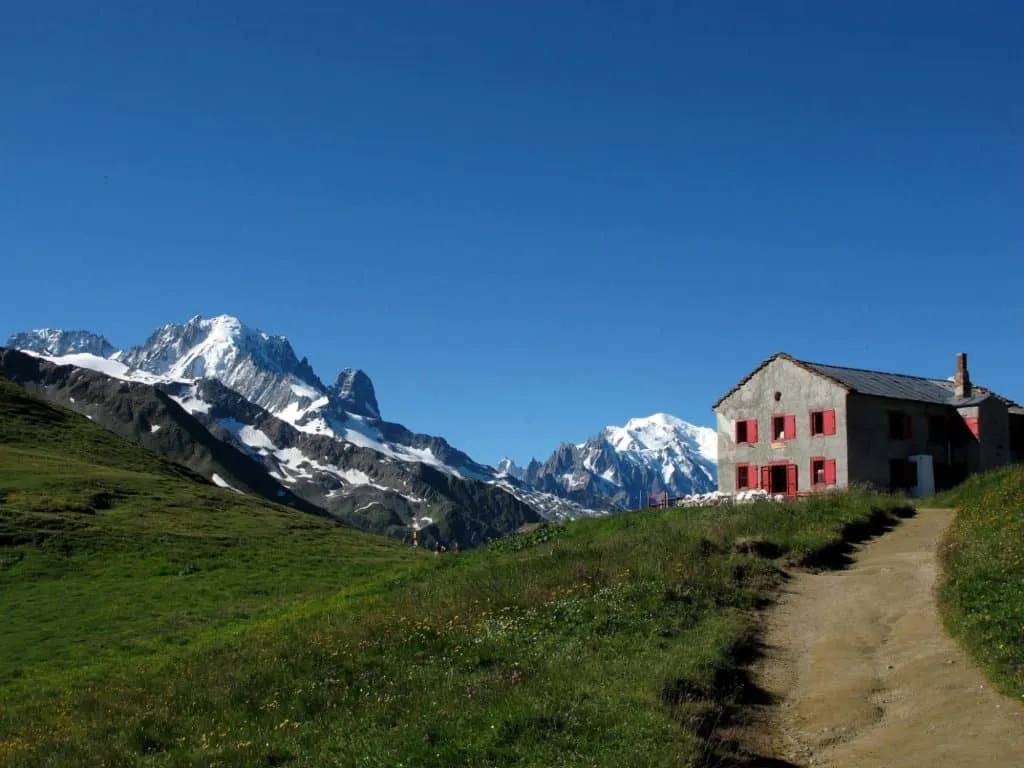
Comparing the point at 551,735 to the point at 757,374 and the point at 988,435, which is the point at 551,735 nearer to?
the point at 757,374

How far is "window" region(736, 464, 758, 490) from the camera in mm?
61250

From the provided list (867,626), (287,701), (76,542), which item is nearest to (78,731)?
(287,701)

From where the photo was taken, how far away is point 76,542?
55875mm

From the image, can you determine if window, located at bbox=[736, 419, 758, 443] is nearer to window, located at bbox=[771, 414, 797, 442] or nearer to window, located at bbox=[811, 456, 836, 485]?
window, located at bbox=[771, 414, 797, 442]

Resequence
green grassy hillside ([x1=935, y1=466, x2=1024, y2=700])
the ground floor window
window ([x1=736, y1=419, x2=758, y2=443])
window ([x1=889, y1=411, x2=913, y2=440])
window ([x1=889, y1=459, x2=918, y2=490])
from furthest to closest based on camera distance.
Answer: window ([x1=736, y1=419, x2=758, y2=443]) < the ground floor window < window ([x1=889, y1=411, x2=913, y2=440]) < window ([x1=889, y1=459, x2=918, y2=490]) < green grassy hillside ([x1=935, y1=466, x2=1024, y2=700])

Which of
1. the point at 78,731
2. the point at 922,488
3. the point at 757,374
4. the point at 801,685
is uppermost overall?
the point at 757,374

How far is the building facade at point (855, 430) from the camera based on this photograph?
55.8m

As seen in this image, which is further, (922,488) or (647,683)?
(922,488)

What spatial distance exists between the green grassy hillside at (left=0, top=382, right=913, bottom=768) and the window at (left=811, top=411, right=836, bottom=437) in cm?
1560

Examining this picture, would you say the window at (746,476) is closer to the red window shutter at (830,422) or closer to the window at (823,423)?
the window at (823,423)

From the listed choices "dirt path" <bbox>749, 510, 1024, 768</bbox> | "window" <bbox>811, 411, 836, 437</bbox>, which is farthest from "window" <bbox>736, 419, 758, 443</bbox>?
"dirt path" <bbox>749, 510, 1024, 768</bbox>

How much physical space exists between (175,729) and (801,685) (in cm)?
1049

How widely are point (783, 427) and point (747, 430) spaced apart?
121 inches

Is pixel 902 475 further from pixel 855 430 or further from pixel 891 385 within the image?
pixel 891 385
